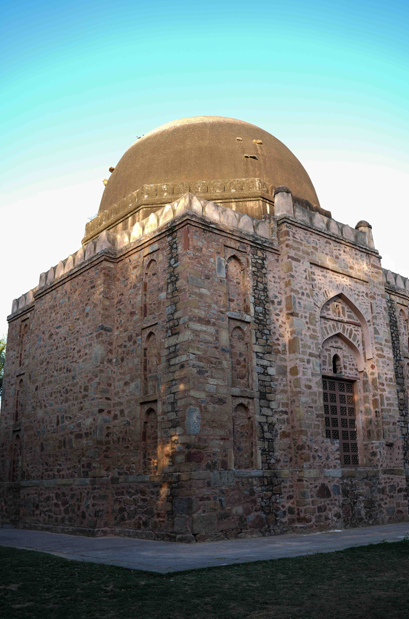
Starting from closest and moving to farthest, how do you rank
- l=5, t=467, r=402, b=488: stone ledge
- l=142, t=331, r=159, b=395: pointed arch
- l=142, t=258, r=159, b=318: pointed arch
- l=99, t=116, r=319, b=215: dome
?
1. l=5, t=467, r=402, b=488: stone ledge
2. l=142, t=331, r=159, b=395: pointed arch
3. l=142, t=258, r=159, b=318: pointed arch
4. l=99, t=116, r=319, b=215: dome

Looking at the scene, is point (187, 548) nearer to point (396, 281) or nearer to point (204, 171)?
point (204, 171)

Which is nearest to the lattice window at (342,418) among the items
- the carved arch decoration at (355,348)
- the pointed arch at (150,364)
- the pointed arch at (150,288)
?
the carved arch decoration at (355,348)

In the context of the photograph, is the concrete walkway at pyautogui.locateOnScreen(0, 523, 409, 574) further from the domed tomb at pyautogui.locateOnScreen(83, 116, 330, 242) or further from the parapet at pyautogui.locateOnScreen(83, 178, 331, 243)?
the parapet at pyautogui.locateOnScreen(83, 178, 331, 243)

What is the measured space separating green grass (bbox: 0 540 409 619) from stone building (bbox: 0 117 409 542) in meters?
3.05

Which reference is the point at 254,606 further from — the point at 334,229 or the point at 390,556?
the point at 334,229

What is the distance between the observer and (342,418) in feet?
38.2

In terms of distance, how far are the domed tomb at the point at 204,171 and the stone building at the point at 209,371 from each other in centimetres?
6

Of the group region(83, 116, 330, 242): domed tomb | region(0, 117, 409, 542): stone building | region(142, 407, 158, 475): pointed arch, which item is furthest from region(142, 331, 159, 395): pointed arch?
region(83, 116, 330, 242): domed tomb

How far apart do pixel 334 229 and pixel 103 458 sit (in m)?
7.38

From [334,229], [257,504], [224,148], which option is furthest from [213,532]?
[224,148]

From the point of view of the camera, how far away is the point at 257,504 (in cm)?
938

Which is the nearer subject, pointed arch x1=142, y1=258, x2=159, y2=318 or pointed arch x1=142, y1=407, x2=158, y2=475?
pointed arch x1=142, y1=407, x2=158, y2=475

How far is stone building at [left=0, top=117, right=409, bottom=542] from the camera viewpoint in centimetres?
928

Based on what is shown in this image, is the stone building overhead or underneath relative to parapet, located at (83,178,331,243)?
underneath
